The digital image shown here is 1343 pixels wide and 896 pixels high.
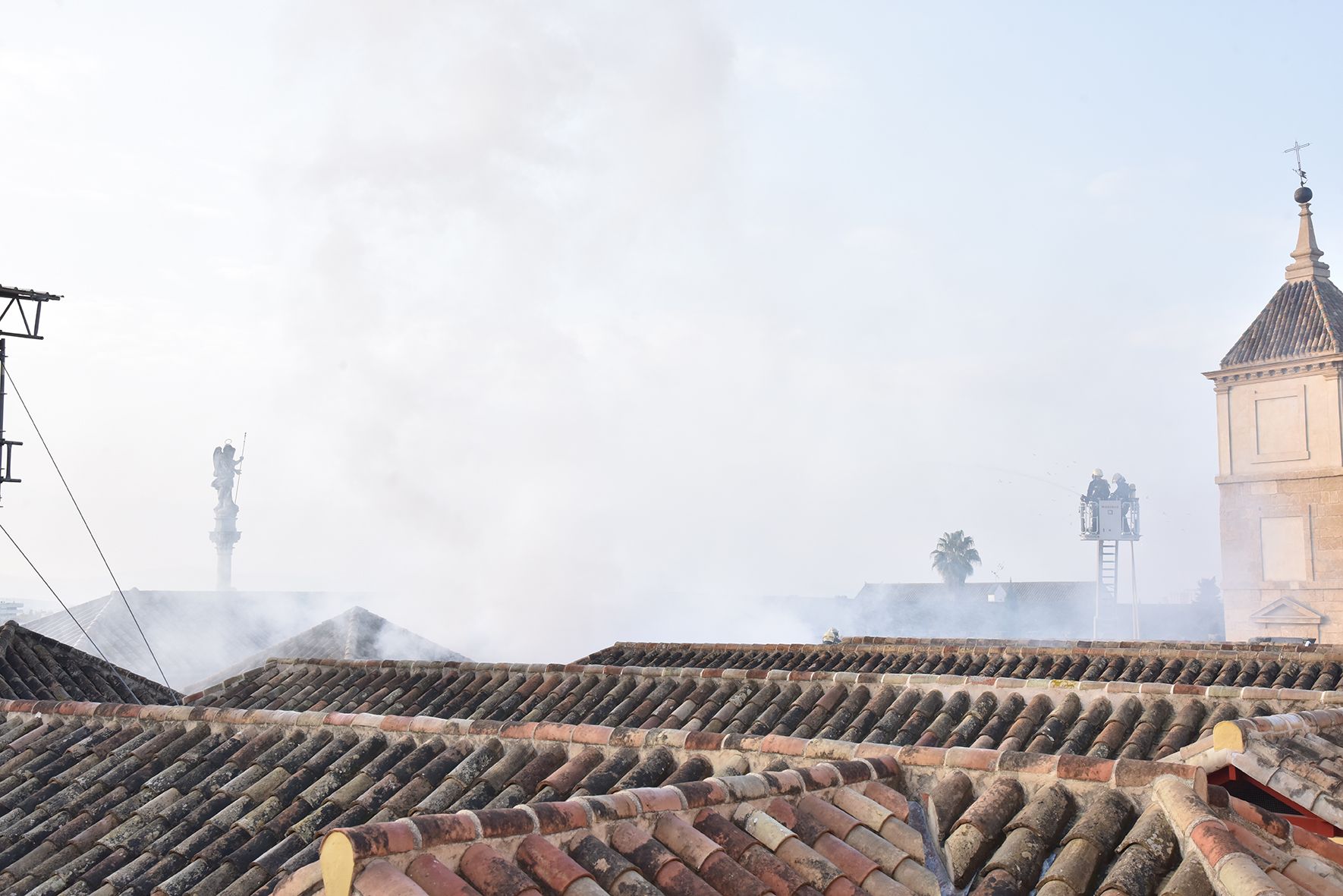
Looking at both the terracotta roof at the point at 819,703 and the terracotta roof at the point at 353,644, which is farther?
the terracotta roof at the point at 353,644

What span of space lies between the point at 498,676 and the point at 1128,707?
6002 millimetres

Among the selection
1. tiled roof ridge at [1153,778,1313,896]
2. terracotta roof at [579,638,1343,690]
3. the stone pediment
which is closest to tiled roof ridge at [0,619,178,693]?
terracotta roof at [579,638,1343,690]

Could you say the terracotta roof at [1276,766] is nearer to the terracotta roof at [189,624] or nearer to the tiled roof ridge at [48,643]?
the tiled roof ridge at [48,643]

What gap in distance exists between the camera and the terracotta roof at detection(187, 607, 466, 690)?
3109 centimetres

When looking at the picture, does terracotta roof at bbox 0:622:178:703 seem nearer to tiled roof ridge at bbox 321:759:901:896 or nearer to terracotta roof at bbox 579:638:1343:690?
terracotta roof at bbox 579:638:1343:690

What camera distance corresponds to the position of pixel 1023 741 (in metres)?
8.30

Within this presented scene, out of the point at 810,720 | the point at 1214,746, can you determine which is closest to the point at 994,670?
the point at 810,720

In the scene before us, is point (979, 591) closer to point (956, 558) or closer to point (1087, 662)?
point (956, 558)

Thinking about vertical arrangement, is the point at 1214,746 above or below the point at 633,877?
above

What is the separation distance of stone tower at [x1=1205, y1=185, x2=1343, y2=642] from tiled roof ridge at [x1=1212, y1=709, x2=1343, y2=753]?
28732mm

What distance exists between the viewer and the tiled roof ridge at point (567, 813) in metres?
3.76

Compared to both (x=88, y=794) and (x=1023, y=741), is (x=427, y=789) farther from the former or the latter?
(x=1023, y=741)

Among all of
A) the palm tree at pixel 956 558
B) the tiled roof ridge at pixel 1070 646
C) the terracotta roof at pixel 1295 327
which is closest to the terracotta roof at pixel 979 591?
the palm tree at pixel 956 558

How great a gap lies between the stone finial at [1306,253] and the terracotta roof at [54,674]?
1299 inches
